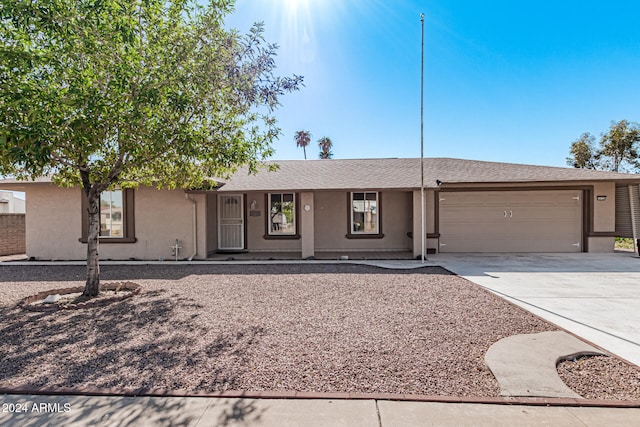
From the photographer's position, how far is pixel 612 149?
25812 mm

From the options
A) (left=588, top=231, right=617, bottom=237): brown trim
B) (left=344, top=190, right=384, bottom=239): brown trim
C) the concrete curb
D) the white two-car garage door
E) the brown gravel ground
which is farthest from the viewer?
(left=344, top=190, right=384, bottom=239): brown trim

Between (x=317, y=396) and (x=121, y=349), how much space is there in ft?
8.93

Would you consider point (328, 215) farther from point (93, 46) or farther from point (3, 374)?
point (3, 374)

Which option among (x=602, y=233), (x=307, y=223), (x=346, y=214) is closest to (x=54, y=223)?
(x=307, y=223)

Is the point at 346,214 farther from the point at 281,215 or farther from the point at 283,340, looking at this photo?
the point at 283,340

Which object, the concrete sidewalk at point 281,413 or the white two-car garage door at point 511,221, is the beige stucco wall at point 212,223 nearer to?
the white two-car garage door at point 511,221

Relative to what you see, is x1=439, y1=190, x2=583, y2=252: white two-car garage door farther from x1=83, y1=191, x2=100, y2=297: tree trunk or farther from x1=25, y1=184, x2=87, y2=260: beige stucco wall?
x1=25, y1=184, x2=87, y2=260: beige stucco wall

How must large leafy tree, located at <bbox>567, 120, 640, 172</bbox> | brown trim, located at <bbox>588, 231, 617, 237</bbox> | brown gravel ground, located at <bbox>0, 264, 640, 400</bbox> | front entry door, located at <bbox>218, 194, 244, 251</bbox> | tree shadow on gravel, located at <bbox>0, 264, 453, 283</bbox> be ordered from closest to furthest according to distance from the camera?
1. brown gravel ground, located at <bbox>0, 264, 640, 400</bbox>
2. tree shadow on gravel, located at <bbox>0, 264, 453, 283</bbox>
3. brown trim, located at <bbox>588, 231, 617, 237</bbox>
4. front entry door, located at <bbox>218, 194, 244, 251</bbox>
5. large leafy tree, located at <bbox>567, 120, 640, 172</bbox>

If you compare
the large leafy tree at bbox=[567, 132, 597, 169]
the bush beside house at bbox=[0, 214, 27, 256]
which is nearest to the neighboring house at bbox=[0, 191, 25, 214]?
the bush beside house at bbox=[0, 214, 27, 256]

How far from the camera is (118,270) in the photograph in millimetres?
9539

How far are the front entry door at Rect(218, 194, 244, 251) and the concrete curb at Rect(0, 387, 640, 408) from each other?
32.6ft

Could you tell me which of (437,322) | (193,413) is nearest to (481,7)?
(437,322)

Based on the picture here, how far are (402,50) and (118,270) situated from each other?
12.1 meters

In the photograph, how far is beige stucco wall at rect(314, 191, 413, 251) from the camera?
12727mm
